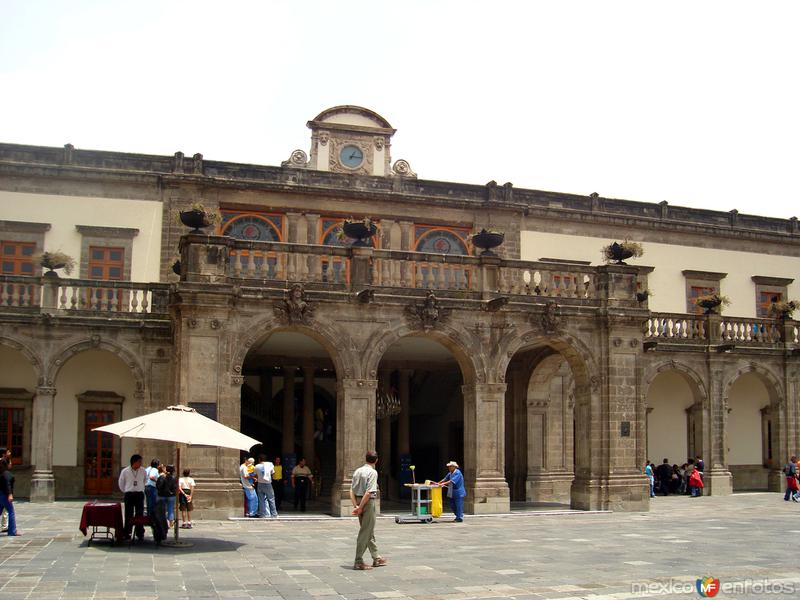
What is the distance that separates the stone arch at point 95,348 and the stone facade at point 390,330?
0.05 meters

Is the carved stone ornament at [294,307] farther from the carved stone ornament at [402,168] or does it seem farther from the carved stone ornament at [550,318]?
the carved stone ornament at [402,168]

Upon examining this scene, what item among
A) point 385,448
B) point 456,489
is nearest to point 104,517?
point 456,489

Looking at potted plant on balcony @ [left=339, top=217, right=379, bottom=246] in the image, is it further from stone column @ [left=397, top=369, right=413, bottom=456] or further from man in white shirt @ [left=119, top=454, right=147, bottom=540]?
man in white shirt @ [left=119, top=454, right=147, bottom=540]

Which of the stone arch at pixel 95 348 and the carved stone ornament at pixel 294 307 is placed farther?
the stone arch at pixel 95 348

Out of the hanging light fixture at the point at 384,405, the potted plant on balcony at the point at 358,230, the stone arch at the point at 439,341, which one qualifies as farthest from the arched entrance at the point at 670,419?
the potted plant on balcony at the point at 358,230

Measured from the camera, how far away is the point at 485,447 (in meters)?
21.1

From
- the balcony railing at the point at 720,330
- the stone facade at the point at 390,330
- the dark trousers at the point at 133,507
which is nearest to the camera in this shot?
the dark trousers at the point at 133,507

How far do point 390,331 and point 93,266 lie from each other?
11.1 meters

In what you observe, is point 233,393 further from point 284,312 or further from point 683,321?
point 683,321

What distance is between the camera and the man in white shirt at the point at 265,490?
19594 millimetres

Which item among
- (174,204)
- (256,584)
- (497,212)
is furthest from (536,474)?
(256,584)

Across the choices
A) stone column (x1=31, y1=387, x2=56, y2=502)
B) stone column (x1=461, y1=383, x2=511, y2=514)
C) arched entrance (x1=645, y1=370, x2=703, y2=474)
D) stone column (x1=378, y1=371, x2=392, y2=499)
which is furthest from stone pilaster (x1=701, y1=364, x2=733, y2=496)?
stone column (x1=31, y1=387, x2=56, y2=502)

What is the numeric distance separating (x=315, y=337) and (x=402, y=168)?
36.4 ft

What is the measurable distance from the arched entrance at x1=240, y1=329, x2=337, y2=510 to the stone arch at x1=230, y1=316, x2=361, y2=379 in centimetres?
139
